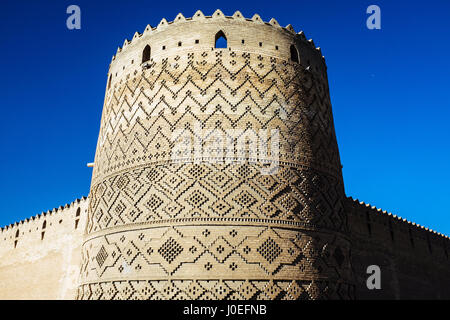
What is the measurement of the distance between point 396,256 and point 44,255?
9.25 meters

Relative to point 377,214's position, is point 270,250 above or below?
below

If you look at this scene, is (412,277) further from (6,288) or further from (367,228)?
(6,288)

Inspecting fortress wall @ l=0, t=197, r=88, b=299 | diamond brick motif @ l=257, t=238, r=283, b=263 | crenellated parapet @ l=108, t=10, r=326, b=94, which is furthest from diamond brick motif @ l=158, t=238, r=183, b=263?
fortress wall @ l=0, t=197, r=88, b=299

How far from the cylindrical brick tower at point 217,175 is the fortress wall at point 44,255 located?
10.5 feet

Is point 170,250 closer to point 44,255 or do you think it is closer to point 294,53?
point 294,53

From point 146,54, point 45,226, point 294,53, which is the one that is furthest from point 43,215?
point 294,53

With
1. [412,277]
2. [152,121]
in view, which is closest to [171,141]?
[152,121]

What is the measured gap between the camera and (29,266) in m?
10.7

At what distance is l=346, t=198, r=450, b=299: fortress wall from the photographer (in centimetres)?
929

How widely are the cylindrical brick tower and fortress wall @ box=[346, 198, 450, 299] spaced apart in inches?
127

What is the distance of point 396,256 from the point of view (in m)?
10.2

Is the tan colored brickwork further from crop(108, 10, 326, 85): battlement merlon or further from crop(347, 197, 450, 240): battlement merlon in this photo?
crop(347, 197, 450, 240): battlement merlon

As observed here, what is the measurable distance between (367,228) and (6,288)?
33.9ft

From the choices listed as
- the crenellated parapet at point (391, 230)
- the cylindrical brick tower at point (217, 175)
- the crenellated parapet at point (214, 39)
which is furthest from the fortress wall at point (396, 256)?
the crenellated parapet at point (214, 39)
